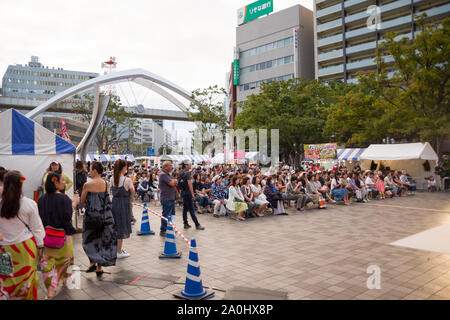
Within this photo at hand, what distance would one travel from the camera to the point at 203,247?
699cm

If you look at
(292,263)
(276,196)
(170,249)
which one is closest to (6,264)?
(170,249)

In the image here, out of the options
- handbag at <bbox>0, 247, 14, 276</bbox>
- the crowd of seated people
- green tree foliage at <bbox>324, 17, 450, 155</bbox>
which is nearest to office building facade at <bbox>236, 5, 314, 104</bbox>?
green tree foliage at <bbox>324, 17, 450, 155</bbox>

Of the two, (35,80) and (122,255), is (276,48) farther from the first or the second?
(35,80)

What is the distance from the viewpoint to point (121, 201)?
5.95 m

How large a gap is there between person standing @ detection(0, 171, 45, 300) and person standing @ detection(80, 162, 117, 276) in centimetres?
129

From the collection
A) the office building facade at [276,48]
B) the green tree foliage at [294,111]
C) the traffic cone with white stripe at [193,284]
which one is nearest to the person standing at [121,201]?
the traffic cone with white stripe at [193,284]

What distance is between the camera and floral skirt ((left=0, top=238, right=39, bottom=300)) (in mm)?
3514

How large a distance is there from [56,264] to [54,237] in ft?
1.35

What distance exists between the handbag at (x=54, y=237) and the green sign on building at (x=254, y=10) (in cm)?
6554

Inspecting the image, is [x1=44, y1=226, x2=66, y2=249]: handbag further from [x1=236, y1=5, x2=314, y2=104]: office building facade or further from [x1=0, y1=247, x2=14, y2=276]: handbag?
[x1=236, y1=5, x2=314, y2=104]: office building facade

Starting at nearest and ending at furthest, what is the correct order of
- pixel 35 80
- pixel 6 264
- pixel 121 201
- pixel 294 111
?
pixel 6 264
pixel 121 201
pixel 294 111
pixel 35 80

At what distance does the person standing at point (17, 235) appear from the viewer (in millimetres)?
3482
